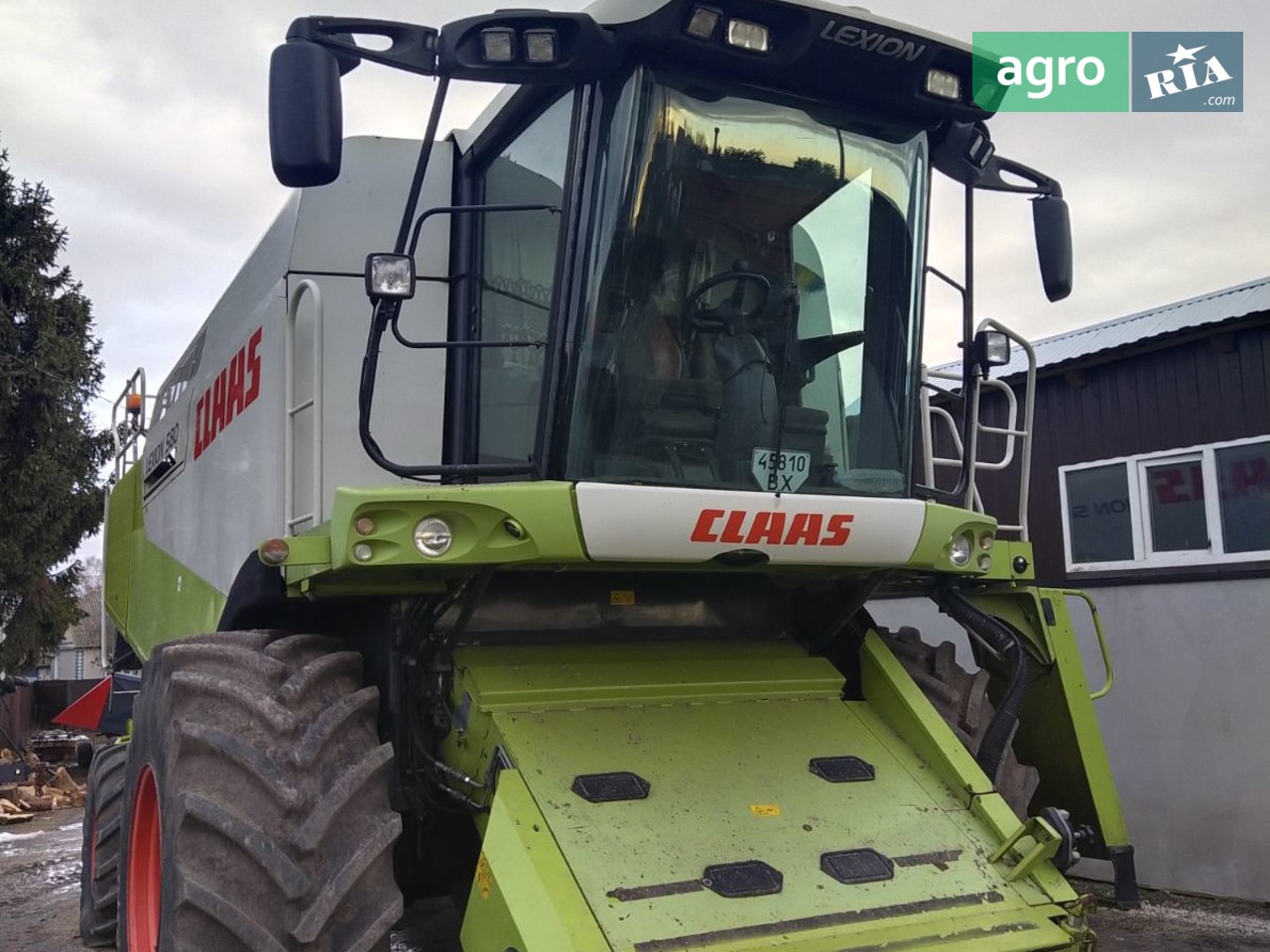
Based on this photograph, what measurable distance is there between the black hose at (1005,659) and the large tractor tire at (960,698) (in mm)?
52

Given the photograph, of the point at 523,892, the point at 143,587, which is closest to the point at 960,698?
the point at 523,892

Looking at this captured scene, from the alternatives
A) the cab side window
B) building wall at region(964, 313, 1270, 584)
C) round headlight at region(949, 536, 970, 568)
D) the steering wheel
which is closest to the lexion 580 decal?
round headlight at region(949, 536, 970, 568)

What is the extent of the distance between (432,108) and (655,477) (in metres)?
1.28

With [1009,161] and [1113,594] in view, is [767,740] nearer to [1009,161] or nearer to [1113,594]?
[1009,161]

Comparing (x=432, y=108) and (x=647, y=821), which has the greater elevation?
(x=432, y=108)

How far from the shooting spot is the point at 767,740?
3717mm

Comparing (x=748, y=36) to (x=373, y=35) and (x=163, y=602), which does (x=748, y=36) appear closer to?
(x=373, y=35)

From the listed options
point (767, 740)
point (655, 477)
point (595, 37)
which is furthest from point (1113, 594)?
point (595, 37)

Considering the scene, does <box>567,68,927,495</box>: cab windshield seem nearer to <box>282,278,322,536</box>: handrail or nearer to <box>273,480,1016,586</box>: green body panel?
<box>273,480,1016,586</box>: green body panel

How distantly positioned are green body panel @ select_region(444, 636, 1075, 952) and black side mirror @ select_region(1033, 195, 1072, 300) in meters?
1.57

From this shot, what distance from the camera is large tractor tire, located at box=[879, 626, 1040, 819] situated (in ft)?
13.3

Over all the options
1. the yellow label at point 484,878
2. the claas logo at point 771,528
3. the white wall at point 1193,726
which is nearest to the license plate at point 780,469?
the claas logo at point 771,528

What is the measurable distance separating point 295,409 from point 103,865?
8.09ft

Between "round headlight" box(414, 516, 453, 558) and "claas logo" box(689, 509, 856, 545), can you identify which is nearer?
"round headlight" box(414, 516, 453, 558)
